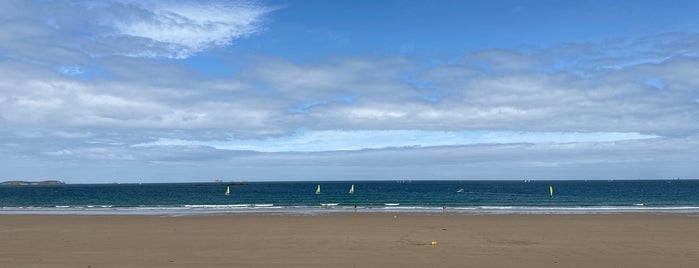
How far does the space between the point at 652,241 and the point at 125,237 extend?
1699 centimetres

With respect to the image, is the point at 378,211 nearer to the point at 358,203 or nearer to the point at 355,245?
the point at 355,245

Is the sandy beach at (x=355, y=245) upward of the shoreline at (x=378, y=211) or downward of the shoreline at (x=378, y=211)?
downward

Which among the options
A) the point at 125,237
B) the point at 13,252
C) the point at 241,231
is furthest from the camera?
the point at 241,231

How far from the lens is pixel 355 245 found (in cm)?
1591

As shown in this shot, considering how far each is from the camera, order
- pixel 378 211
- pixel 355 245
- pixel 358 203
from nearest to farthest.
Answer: pixel 355 245
pixel 378 211
pixel 358 203

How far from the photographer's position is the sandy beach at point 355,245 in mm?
12969

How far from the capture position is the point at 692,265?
41.0ft

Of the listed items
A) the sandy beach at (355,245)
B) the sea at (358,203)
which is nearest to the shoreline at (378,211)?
the sea at (358,203)

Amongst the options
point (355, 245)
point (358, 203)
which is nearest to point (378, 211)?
point (355, 245)

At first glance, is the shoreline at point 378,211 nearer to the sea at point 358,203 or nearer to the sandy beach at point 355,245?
the sea at point 358,203

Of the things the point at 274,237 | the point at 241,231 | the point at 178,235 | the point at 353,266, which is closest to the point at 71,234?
the point at 178,235

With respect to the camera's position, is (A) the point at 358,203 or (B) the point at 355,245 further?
(A) the point at 358,203

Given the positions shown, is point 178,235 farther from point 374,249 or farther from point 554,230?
point 554,230

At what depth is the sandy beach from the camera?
13.0 m
